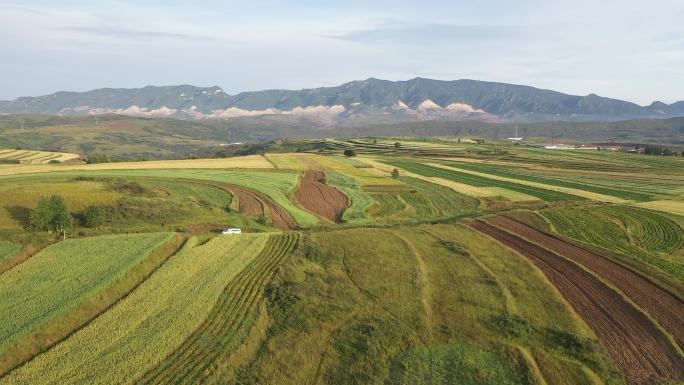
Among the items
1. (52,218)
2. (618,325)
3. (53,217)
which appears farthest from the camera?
(53,217)

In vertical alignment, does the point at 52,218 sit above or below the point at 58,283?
above

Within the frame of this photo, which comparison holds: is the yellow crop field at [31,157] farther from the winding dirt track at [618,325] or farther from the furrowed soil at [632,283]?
the winding dirt track at [618,325]

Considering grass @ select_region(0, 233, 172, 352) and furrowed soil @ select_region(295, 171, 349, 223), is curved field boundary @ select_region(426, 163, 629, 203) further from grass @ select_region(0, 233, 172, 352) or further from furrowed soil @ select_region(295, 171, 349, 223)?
grass @ select_region(0, 233, 172, 352)

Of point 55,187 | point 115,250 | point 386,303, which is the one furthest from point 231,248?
point 55,187

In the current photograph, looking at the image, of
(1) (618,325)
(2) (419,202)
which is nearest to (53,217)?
(2) (419,202)

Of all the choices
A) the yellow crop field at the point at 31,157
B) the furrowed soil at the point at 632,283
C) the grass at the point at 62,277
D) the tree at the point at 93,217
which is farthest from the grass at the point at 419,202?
the yellow crop field at the point at 31,157

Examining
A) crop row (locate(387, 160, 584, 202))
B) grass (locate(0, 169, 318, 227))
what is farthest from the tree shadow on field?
crop row (locate(387, 160, 584, 202))

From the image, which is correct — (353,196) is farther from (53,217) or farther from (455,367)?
(455,367)
